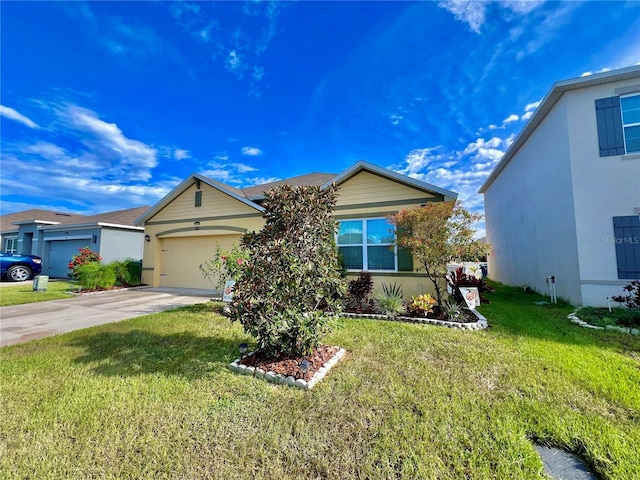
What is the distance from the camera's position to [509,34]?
320 inches

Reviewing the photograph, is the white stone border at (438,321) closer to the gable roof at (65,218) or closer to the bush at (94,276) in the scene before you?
the bush at (94,276)

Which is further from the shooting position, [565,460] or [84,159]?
[84,159]

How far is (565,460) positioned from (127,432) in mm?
3818

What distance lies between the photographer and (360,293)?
25.7 feet

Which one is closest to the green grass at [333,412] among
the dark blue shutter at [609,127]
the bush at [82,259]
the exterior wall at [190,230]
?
the dark blue shutter at [609,127]

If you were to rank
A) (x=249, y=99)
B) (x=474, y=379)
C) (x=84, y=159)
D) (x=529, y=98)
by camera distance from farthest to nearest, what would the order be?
Result: (x=84, y=159), (x=249, y=99), (x=529, y=98), (x=474, y=379)

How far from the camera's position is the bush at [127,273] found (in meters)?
12.6

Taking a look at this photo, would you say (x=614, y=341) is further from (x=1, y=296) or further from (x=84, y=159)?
(x=84, y=159)

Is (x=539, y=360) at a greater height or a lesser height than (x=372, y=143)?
lesser

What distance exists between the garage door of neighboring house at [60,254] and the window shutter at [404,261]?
60.1 ft

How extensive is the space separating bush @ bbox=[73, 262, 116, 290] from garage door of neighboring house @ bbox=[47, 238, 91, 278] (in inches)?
245

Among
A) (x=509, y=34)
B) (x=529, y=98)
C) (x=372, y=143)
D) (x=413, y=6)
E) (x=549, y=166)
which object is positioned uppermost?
(x=413, y=6)

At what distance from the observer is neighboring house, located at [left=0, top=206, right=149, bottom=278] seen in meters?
15.7

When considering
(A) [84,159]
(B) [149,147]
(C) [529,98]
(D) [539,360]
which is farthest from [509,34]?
(A) [84,159]
